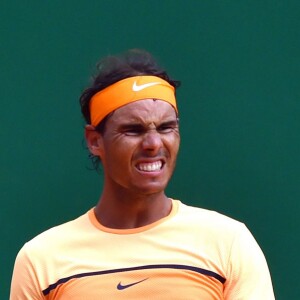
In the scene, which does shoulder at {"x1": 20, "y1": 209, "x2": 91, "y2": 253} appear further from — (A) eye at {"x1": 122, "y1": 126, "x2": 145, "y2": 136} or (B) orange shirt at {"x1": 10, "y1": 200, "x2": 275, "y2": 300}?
(A) eye at {"x1": 122, "y1": 126, "x2": 145, "y2": 136}

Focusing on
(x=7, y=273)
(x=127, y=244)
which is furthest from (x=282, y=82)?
(x=7, y=273)

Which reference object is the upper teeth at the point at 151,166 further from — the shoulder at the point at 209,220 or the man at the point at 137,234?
the shoulder at the point at 209,220

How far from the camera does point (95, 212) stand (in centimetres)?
308

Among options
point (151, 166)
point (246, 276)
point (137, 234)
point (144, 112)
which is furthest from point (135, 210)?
point (246, 276)

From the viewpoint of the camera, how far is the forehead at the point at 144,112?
289cm

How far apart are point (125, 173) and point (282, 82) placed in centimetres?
91

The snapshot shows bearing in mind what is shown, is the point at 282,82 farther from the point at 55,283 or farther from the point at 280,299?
the point at 55,283

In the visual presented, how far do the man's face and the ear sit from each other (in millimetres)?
82

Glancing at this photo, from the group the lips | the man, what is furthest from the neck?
the lips

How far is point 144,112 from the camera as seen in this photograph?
2.90 meters

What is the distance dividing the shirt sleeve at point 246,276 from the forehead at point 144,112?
0.43 metres

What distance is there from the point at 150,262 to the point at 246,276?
Result: 28 centimetres

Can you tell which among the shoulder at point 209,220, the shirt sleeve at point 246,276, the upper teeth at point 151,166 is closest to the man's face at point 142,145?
the upper teeth at point 151,166

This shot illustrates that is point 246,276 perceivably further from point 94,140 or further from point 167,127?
point 94,140
